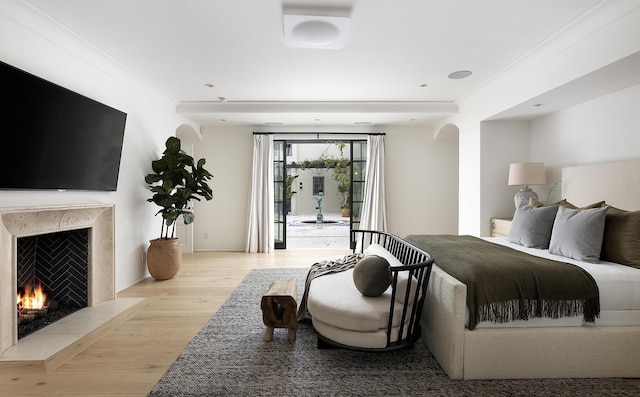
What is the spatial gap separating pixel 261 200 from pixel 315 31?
3.97 m

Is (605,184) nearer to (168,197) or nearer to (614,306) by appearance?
(614,306)

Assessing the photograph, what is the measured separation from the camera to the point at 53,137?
2695 mm

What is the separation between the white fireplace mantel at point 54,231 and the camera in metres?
2.34

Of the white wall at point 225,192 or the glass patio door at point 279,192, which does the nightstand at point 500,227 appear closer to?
the glass patio door at point 279,192

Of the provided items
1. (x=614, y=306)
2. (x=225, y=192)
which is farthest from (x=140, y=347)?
(x=225, y=192)

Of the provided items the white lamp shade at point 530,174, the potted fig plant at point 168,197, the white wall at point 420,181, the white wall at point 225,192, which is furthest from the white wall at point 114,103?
the white lamp shade at point 530,174

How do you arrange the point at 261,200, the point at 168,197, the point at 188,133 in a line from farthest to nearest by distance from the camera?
the point at 261,200, the point at 188,133, the point at 168,197

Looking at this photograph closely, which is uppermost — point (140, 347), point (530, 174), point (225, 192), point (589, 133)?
point (589, 133)

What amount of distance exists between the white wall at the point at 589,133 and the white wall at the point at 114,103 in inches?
218

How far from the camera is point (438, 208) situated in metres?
6.53

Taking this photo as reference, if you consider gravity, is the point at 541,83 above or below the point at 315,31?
below

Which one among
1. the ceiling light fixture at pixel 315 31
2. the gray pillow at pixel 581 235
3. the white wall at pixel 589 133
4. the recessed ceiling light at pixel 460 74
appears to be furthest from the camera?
the recessed ceiling light at pixel 460 74

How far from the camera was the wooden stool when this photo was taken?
8.21 feet

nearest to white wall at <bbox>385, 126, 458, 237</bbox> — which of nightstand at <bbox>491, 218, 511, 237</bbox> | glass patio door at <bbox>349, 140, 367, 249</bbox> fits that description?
glass patio door at <bbox>349, 140, 367, 249</bbox>
